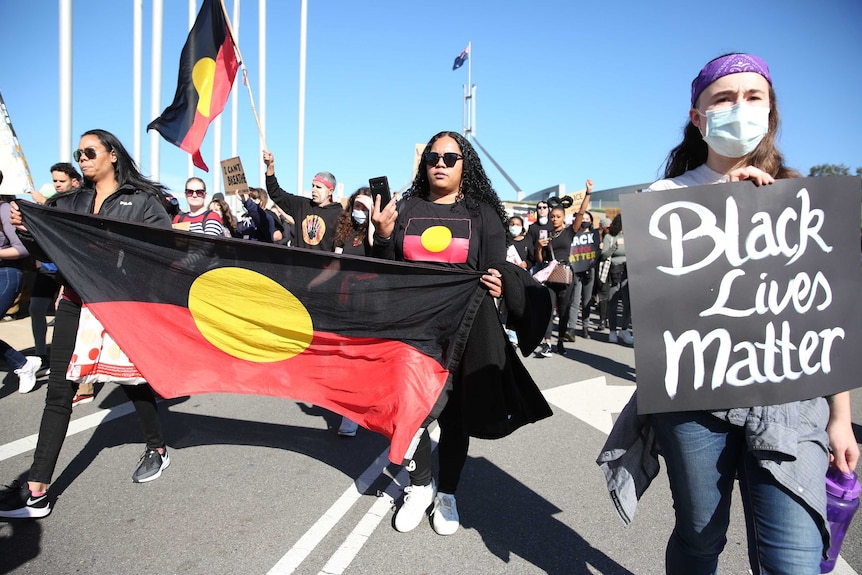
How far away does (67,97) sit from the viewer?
28.3 ft

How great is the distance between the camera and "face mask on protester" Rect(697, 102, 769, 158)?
1.61 metres

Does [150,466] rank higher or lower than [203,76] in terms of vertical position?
lower

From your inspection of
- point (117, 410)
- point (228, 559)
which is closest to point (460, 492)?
point (228, 559)

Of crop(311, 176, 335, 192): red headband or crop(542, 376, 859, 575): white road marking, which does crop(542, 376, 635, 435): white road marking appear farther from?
crop(311, 176, 335, 192): red headband

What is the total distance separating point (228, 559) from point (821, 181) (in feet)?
9.04

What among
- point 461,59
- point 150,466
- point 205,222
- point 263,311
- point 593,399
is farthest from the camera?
point 461,59

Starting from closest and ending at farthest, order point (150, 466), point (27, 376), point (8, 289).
Result: 1. point (150, 466)
2. point (8, 289)
3. point (27, 376)

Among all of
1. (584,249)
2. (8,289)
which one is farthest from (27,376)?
(584,249)

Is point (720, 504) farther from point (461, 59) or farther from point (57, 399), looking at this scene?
point (461, 59)

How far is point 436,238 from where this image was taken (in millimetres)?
2656

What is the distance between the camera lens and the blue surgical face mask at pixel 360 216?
507cm

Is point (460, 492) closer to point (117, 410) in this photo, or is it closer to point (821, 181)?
point (821, 181)

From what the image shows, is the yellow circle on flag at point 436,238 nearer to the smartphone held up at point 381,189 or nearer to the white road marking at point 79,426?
the smartphone held up at point 381,189

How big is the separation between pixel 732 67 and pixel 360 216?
12.6 feet
